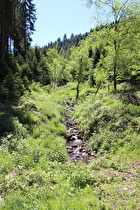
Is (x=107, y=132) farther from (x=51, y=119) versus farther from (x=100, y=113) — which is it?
(x=51, y=119)

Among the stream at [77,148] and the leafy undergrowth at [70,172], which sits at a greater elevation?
the leafy undergrowth at [70,172]

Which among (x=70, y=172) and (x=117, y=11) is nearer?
(x=70, y=172)

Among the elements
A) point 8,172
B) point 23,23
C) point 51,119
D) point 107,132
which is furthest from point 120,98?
point 23,23

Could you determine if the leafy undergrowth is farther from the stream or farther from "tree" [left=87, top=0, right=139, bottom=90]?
"tree" [left=87, top=0, right=139, bottom=90]

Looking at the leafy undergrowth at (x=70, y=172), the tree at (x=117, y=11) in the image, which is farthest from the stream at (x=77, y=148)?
the tree at (x=117, y=11)

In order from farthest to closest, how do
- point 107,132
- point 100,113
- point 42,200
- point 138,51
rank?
point 138,51 → point 100,113 → point 107,132 → point 42,200

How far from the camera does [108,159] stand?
7.91 m

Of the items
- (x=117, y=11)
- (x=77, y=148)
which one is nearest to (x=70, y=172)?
(x=77, y=148)

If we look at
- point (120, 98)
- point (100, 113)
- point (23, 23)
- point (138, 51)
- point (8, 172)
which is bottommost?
point (8, 172)

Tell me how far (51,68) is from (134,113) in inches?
1305

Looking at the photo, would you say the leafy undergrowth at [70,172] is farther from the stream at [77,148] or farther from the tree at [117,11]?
the tree at [117,11]

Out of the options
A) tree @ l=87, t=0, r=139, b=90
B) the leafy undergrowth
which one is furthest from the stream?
tree @ l=87, t=0, r=139, b=90

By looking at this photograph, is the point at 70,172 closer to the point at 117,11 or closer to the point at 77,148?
the point at 77,148

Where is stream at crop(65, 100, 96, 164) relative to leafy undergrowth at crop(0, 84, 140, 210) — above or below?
below
